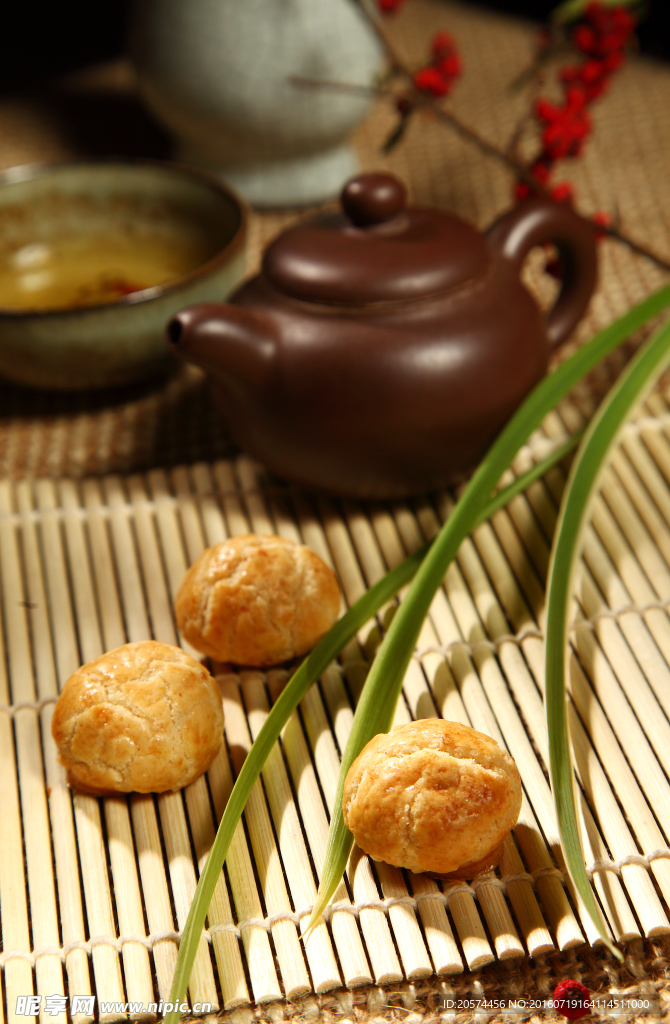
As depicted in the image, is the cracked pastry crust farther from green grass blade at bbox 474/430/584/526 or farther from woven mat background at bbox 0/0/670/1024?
green grass blade at bbox 474/430/584/526

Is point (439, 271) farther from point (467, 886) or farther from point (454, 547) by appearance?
point (467, 886)

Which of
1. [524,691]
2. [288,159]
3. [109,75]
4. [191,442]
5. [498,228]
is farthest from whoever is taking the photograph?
[109,75]

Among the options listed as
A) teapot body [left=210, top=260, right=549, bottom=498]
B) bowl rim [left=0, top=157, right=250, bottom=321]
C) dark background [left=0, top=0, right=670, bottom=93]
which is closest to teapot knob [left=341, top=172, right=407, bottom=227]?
teapot body [left=210, top=260, right=549, bottom=498]

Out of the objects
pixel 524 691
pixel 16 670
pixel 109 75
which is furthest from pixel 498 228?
pixel 109 75

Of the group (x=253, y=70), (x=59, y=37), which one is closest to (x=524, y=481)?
(x=253, y=70)

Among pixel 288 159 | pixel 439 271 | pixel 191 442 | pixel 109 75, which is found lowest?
pixel 191 442

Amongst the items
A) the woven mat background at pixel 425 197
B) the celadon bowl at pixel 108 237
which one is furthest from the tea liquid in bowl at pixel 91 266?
the woven mat background at pixel 425 197

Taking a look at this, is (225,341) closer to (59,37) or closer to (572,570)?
(572,570)
